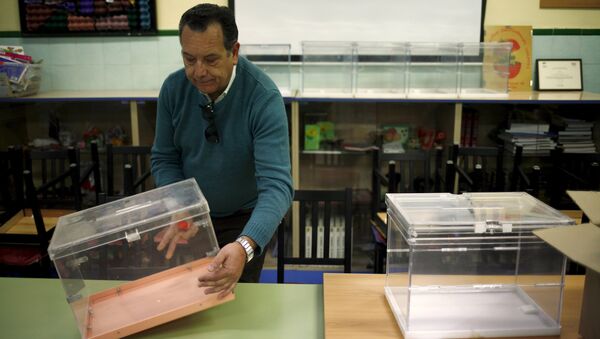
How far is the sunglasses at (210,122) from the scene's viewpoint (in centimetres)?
164

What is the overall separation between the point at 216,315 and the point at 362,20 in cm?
287

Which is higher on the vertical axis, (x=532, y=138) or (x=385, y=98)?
(x=385, y=98)

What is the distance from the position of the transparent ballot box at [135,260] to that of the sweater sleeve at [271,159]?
0.19 meters

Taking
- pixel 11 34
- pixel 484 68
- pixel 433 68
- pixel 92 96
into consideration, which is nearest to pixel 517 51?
pixel 484 68

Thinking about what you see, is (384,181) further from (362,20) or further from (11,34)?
(11,34)

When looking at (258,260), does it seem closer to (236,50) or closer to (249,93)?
(249,93)

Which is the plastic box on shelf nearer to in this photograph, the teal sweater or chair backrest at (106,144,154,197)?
chair backrest at (106,144,154,197)

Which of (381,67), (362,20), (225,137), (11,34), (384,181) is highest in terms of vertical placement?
(362,20)

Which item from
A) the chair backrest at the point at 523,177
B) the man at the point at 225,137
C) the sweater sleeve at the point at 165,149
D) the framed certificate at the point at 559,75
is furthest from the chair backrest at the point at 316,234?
the framed certificate at the point at 559,75

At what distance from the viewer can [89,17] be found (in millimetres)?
3723

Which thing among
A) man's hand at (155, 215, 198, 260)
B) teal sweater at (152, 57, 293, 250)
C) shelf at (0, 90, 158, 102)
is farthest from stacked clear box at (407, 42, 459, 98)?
man's hand at (155, 215, 198, 260)

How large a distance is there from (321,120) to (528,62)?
63.8 inches

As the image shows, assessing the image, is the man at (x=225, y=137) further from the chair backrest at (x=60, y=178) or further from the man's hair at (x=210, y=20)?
the chair backrest at (x=60, y=178)

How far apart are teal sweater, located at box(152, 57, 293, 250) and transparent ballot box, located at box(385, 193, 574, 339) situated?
381 millimetres
